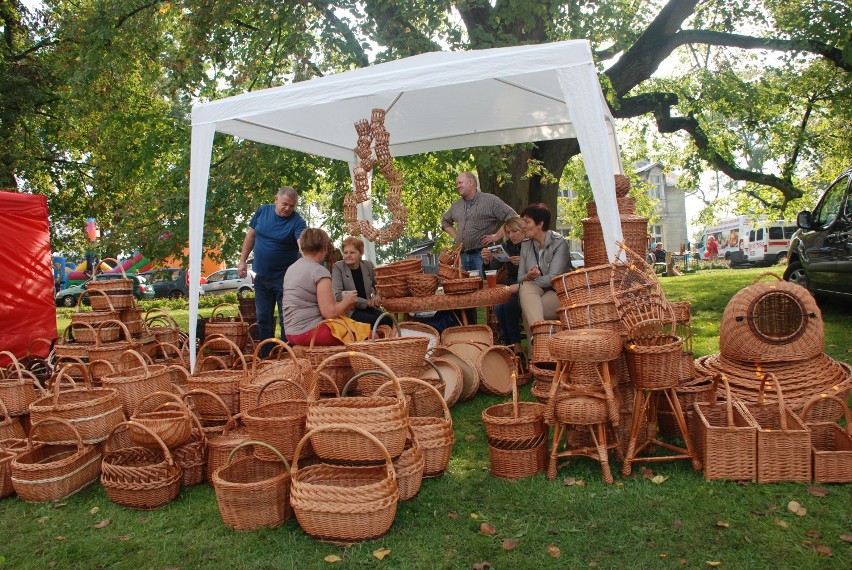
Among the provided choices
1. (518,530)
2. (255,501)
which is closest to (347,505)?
(255,501)

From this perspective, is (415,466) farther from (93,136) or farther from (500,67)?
(93,136)

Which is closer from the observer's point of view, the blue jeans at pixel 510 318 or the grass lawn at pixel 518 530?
the grass lawn at pixel 518 530

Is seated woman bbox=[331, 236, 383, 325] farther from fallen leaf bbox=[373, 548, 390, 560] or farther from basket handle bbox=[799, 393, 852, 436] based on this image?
basket handle bbox=[799, 393, 852, 436]

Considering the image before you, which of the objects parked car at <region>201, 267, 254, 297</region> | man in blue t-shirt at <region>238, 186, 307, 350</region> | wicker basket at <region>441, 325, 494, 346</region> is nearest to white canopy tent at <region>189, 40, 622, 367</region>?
man in blue t-shirt at <region>238, 186, 307, 350</region>

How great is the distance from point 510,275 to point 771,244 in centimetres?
2272

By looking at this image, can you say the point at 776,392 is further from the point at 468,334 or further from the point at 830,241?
the point at 830,241

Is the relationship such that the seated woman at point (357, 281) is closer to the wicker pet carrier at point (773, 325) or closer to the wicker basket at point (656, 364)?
the wicker basket at point (656, 364)

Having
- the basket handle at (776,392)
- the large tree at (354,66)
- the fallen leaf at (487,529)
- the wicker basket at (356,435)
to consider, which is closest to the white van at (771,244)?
the large tree at (354,66)

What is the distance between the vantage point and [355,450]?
10.3 feet

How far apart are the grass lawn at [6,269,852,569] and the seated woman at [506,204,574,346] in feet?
7.20

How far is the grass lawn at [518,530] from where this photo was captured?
9.20 ft

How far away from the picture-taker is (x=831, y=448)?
3.59 meters

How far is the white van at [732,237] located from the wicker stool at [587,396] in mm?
26707

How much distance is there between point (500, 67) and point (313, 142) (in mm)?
4126
